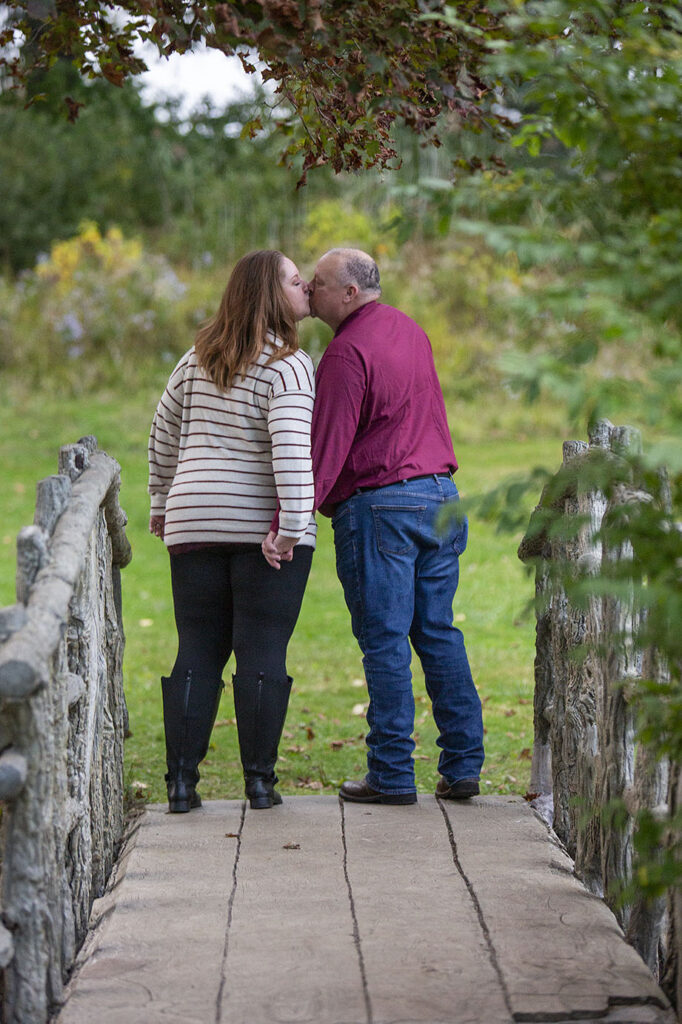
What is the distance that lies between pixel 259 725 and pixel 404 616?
24.0 inches

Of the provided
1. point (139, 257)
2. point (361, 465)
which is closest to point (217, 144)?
point (139, 257)

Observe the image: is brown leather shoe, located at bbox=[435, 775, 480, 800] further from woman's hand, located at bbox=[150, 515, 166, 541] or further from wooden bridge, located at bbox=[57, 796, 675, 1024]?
woman's hand, located at bbox=[150, 515, 166, 541]

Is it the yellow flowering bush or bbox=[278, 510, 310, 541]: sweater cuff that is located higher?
the yellow flowering bush

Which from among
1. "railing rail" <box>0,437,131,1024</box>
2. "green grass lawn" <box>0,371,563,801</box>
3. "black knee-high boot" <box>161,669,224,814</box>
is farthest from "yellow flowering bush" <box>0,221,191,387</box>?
"railing rail" <box>0,437,131,1024</box>

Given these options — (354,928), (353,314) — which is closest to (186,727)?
(354,928)

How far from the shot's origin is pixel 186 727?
14.1ft

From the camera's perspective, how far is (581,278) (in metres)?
2.33

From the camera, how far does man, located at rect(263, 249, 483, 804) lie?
4270mm

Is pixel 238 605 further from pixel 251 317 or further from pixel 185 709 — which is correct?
pixel 251 317

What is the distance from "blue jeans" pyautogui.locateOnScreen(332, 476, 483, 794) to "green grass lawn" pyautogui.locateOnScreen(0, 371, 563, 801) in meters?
0.30

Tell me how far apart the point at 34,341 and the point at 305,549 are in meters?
12.0

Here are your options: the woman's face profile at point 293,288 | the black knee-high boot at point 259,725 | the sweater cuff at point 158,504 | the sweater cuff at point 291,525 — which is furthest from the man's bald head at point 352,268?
the black knee-high boot at point 259,725

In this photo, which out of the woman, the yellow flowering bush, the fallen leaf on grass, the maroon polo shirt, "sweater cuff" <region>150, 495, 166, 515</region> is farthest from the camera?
the yellow flowering bush

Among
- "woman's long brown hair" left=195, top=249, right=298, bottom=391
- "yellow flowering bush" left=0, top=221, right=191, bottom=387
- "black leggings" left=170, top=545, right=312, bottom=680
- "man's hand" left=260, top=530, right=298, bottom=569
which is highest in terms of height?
"yellow flowering bush" left=0, top=221, right=191, bottom=387
